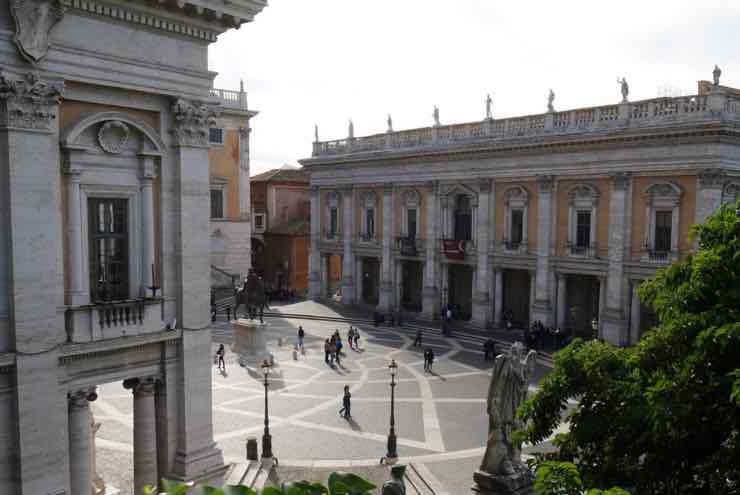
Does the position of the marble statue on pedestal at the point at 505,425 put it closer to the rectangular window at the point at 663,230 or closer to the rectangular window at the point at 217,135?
the rectangular window at the point at 663,230

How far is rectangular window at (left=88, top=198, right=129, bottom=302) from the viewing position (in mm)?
12148

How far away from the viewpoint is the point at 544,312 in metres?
35.7

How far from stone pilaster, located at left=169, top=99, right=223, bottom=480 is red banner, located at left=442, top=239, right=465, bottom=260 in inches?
1079

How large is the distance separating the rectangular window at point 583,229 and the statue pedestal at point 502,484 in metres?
20.9

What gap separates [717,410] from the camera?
316 inches

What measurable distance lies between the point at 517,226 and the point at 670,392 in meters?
29.8

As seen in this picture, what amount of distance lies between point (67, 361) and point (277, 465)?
9056 millimetres

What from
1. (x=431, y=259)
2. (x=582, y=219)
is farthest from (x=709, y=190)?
(x=431, y=259)

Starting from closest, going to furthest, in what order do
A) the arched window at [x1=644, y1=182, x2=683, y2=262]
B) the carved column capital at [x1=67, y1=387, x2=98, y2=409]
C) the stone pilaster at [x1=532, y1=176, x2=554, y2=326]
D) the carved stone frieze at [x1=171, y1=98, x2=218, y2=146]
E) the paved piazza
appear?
the carved column capital at [x1=67, y1=387, x2=98, y2=409]
the carved stone frieze at [x1=171, y1=98, x2=218, y2=146]
the paved piazza
the arched window at [x1=644, y1=182, x2=683, y2=262]
the stone pilaster at [x1=532, y1=176, x2=554, y2=326]

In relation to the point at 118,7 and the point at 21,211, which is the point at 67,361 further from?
the point at 118,7

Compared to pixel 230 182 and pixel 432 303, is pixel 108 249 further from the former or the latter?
pixel 230 182

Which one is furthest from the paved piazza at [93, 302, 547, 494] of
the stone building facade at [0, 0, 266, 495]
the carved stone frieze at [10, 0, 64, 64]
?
the carved stone frieze at [10, 0, 64, 64]

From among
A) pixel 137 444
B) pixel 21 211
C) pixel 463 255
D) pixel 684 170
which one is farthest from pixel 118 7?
pixel 463 255

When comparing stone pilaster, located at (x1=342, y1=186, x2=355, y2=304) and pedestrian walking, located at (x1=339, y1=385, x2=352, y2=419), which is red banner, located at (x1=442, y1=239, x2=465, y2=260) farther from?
pedestrian walking, located at (x1=339, y1=385, x2=352, y2=419)
